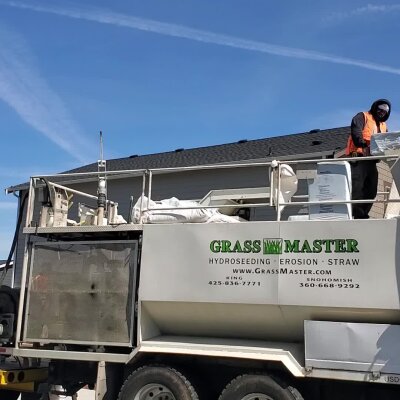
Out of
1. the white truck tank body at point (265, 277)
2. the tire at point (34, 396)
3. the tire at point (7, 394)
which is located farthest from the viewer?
the tire at point (7, 394)

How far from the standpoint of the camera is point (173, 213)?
6.64 m

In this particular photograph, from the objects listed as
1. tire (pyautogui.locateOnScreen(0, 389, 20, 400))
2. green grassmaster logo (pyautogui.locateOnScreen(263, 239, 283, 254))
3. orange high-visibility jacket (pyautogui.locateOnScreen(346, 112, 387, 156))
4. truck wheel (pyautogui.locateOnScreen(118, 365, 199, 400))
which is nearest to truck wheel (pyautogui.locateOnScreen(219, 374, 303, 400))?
truck wheel (pyautogui.locateOnScreen(118, 365, 199, 400))

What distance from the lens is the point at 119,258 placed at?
6703 millimetres

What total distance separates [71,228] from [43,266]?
592 millimetres

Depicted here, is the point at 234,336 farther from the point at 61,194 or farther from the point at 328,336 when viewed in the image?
the point at 61,194

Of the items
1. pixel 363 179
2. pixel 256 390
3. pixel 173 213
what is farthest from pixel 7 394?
Result: pixel 363 179

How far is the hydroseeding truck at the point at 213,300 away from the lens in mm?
5527

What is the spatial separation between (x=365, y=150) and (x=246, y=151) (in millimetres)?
8771

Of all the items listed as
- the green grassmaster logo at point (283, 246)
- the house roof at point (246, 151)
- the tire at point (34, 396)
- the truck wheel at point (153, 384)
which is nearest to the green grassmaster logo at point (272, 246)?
the green grassmaster logo at point (283, 246)

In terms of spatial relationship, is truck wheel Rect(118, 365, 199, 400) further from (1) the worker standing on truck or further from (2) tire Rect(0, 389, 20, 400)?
(2) tire Rect(0, 389, 20, 400)

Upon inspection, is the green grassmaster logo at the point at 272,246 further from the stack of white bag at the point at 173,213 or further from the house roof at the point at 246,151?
the house roof at the point at 246,151

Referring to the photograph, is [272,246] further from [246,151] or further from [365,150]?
[246,151]

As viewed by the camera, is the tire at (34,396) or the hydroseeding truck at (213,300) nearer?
the hydroseeding truck at (213,300)

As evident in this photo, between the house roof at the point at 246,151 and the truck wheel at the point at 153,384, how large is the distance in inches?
289
